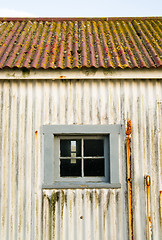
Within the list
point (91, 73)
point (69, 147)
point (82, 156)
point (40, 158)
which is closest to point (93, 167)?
point (82, 156)

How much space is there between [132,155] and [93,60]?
182cm

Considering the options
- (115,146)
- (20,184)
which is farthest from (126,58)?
(20,184)

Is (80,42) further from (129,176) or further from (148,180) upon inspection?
(148,180)

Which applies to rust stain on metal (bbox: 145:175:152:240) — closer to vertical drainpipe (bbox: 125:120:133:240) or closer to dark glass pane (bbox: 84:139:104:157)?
vertical drainpipe (bbox: 125:120:133:240)

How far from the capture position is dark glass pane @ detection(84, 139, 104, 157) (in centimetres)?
459

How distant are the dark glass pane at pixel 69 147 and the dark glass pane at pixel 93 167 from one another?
25cm

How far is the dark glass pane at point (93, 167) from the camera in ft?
14.9

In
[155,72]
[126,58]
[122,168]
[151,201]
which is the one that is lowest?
[151,201]

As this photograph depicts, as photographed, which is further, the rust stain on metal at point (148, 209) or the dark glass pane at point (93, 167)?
the dark glass pane at point (93, 167)

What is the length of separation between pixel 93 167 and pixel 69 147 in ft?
1.90

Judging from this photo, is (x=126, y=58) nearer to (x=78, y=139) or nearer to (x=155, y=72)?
(x=155, y=72)

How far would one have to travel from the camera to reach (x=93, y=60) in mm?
4477

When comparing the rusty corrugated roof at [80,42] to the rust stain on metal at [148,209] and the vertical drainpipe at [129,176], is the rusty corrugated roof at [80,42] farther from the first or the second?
the rust stain on metal at [148,209]

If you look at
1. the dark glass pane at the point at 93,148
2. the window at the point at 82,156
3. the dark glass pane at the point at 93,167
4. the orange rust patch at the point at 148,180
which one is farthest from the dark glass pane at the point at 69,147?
the orange rust patch at the point at 148,180
